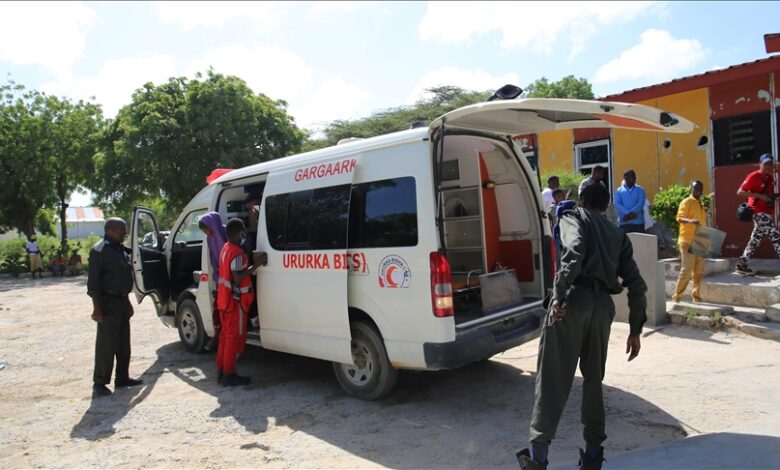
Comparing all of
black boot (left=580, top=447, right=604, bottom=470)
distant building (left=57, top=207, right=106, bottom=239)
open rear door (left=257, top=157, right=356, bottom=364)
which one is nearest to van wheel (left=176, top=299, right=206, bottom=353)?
open rear door (left=257, top=157, right=356, bottom=364)

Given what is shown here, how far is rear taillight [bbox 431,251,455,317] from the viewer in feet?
14.1

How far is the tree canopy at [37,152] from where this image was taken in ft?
81.1

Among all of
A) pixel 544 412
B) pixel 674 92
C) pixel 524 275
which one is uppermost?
pixel 674 92

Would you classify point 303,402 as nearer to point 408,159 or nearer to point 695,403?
point 408,159

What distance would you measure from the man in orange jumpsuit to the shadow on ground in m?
0.29

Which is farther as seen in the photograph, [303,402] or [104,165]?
[104,165]

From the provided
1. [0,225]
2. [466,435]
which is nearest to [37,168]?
[0,225]

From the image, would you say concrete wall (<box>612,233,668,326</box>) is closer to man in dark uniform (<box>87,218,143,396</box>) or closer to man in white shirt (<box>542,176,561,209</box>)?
man in white shirt (<box>542,176,561,209</box>)

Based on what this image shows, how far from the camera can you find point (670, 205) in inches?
378

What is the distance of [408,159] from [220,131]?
56.6 feet

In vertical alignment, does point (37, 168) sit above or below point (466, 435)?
above

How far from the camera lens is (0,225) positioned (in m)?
27.6

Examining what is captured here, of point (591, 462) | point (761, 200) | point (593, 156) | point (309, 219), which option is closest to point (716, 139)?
point (593, 156)

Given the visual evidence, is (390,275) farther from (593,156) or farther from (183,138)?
(183,138)
